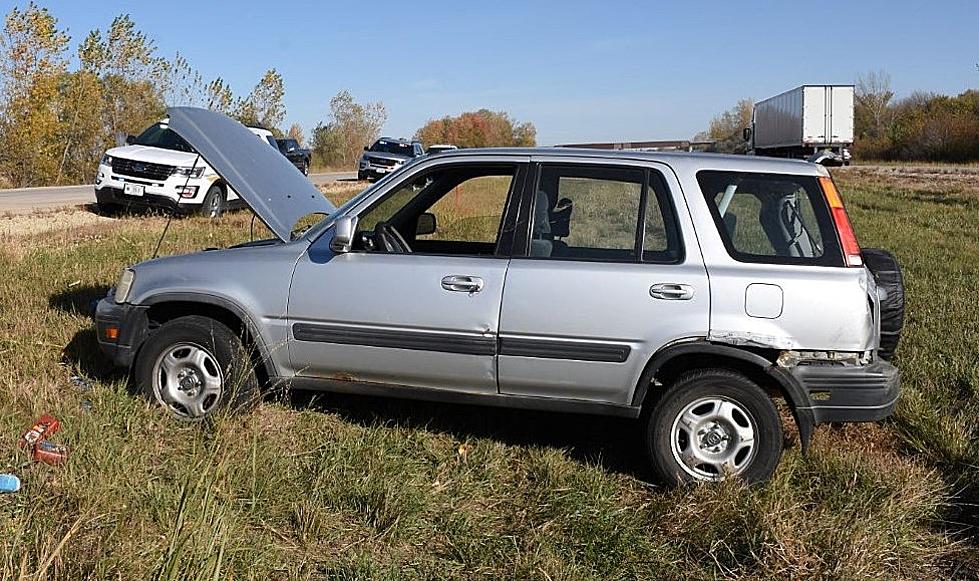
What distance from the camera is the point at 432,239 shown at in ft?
19.5

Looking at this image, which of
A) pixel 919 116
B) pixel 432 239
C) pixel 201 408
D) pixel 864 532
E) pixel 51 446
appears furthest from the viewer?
pixel 919 116

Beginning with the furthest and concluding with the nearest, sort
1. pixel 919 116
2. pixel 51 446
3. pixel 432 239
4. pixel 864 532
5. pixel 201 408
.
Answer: pixel 919 116 < pixel 432 239 < pixel 201 408 < pixel 51 446 < pixel 864 532

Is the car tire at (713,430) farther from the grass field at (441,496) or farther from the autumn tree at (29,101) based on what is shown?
the autumn tree at (29,101)

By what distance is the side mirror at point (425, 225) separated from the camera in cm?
571

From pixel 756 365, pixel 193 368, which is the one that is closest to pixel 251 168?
pixel 193 368

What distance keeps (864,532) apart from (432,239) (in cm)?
314

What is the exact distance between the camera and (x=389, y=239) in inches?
203

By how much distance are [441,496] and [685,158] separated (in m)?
2.18

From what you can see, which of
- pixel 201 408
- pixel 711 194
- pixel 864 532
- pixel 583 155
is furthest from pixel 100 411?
pixel 864 532

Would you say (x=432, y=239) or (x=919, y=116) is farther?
(x=919, y=116)

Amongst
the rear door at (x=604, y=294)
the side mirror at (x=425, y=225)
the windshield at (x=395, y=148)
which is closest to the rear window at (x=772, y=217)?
the rear door at (x=604, y=294)

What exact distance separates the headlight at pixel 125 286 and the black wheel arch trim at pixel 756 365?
302 centimetres

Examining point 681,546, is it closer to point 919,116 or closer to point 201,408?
point 201,408

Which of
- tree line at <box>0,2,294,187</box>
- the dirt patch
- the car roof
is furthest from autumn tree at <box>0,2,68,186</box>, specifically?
the car roof
